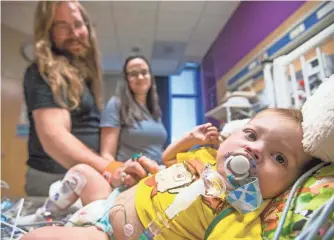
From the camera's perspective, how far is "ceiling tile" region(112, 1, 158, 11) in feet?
8.21

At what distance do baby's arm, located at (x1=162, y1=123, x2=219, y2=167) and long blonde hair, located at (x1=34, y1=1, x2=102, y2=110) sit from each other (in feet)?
1.59

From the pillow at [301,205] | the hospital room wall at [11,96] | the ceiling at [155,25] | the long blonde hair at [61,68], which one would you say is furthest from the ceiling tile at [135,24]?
the pillow at [301,205]

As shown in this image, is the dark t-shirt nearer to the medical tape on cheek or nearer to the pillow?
the medical tape on cheek

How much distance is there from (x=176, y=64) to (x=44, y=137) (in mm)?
2008

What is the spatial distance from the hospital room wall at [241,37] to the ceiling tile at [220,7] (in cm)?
5

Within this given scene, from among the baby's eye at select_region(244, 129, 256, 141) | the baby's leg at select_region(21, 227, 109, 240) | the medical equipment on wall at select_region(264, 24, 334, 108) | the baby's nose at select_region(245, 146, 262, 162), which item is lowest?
the baby's leg at select_region(21, 227, 109, 240)

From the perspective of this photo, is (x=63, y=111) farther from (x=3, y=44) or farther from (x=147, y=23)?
(x=3, y=44)

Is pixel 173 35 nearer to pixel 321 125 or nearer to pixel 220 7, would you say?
pixel 220 7

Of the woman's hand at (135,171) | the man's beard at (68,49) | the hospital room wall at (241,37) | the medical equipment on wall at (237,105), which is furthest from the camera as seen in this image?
the hospital room wall at (241,37)

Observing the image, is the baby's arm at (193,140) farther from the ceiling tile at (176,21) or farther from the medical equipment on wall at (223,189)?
the ceiling tile at (176,21)

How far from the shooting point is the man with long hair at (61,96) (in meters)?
0.96

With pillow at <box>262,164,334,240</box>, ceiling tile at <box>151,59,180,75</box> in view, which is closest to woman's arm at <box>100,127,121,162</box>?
pillow at <box>262,164,334,240</box>

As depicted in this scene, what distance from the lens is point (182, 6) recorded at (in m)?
2.49

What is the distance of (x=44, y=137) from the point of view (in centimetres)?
97
